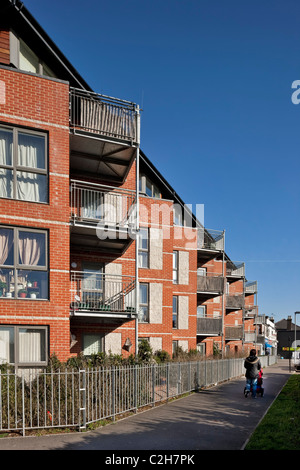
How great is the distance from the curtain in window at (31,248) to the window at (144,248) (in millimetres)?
9532

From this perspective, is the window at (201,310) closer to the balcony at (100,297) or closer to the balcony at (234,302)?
the balcony at (234,302)

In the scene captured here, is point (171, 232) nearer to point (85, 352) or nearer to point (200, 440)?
point (85, 352)

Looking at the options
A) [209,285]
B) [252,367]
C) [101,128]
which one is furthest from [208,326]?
[101,128]

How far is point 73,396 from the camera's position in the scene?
9648 millimetres

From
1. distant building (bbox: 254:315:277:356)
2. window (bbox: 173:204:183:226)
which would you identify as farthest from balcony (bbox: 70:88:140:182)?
distant building (bbox: 254:315:277:356)

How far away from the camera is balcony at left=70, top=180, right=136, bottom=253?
48.6ft

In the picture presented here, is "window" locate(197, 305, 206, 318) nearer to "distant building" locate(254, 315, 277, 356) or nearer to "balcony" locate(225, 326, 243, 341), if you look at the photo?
"balcony" locate(225, 326, 243, 341)

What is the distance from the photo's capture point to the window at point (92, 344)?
17734mm

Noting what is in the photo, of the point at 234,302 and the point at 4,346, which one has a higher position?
the point at 4,346

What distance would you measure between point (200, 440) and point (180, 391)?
20.7 ft

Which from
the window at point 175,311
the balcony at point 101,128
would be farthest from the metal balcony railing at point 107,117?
the window at point 175,311

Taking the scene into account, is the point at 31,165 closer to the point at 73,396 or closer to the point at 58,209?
the point at 58,209

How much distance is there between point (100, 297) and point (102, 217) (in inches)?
124

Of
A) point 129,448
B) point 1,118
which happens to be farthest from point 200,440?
point 1,118
